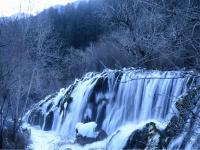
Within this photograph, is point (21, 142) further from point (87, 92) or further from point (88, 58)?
point (88, 58)

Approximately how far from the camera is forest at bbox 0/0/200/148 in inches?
119

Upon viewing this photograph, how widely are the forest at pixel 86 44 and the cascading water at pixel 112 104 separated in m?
0.76

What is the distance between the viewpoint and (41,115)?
20.4 meters

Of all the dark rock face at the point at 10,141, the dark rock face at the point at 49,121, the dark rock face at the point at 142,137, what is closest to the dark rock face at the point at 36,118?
the dark rock face at the point at 49,121

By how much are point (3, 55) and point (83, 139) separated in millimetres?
4043

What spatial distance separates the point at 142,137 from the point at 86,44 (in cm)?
2593

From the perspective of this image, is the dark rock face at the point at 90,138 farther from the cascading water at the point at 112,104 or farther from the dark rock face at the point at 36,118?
the dark rock face at the point at 36,118

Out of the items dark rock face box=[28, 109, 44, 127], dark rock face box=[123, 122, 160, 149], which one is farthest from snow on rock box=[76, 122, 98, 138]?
dark rock face box=[28, 109, 44, 127]

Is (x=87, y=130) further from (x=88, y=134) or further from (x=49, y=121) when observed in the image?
(x=49, y=121)

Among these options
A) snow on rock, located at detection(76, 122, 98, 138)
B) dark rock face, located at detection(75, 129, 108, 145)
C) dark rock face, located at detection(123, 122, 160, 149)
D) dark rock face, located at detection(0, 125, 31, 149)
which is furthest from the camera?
snow on rock, located at detection(76, 122, 98, 138)

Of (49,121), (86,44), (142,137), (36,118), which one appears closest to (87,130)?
(142,137)

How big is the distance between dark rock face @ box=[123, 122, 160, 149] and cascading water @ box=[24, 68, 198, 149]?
1.40 ft

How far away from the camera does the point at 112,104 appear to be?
16.2 m

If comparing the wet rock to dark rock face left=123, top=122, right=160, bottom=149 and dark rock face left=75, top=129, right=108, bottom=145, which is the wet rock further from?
dark rock face left=123, top=122, right=160, bottom=149
